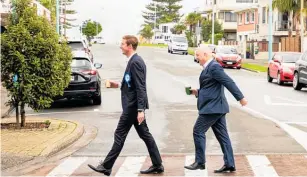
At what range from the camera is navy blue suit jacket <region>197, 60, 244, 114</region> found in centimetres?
841

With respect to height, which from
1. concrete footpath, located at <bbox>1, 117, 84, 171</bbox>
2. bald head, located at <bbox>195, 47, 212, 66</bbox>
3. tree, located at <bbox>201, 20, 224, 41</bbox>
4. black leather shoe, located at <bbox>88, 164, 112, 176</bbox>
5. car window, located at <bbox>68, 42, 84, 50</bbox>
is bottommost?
concrete footpath, located at <bbox>1, 117, 84, 171</bbox>

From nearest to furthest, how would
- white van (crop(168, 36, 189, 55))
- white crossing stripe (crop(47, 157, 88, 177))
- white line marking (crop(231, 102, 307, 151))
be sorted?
white crossing stripe (crop(47, 157, 88, 177)) < white line marking (crop(231, 102, 307, 151)) < white van (crop(168, 36, 189, 55))

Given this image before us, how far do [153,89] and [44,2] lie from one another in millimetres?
47546

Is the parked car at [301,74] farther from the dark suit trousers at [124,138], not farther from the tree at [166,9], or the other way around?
the tree at [166,9]

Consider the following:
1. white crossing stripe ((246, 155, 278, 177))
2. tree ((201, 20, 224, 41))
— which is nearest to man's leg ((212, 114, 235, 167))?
white crossing stripe ((246, 155, 278, 177))

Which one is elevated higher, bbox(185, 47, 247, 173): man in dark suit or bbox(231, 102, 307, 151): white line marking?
bbox(185, 47, 247, 173): man in dark suit

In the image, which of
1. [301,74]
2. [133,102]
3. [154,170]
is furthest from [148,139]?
[301,74]

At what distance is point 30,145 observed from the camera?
Answer: 11.1m

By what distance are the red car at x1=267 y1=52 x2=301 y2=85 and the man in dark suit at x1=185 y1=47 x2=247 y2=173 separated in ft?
66.3

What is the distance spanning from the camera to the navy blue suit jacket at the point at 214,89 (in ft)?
27.6

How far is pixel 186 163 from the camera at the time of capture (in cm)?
948

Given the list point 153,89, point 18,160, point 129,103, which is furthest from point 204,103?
point 153,89

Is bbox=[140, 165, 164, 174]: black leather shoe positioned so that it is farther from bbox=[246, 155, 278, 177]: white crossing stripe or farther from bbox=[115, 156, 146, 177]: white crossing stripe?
bbox=[246, 155, 278, 177]: white crossing stripe

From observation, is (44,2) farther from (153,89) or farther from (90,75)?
(90,75)
